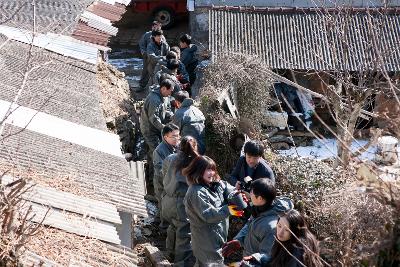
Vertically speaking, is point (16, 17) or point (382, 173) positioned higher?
point (382, 173)

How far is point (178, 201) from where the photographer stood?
847 centimetres

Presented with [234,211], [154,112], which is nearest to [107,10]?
[154,112]

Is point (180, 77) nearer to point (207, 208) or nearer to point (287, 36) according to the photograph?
point (287, 36)

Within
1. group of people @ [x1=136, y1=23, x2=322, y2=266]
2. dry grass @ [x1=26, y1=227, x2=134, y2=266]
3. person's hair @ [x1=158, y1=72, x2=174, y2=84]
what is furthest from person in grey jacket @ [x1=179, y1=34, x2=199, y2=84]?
dry grass @ [x1=26, y1=227, x2=134, y2=266]

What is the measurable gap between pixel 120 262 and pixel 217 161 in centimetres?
519

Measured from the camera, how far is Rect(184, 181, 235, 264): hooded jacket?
7.21m

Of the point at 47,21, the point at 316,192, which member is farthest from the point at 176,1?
the point at 316,192

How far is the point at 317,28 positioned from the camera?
16.1 m

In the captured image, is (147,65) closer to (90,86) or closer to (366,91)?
(90,86)

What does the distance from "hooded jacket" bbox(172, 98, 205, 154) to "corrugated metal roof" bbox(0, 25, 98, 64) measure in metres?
2.82

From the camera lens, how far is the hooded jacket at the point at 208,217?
721 cm

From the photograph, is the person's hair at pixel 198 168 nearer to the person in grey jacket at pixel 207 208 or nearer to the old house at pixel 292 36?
the person in grey jacket at pixel 207 208

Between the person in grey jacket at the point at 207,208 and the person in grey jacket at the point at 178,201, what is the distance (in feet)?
1.79

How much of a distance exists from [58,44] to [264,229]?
23.7ft
